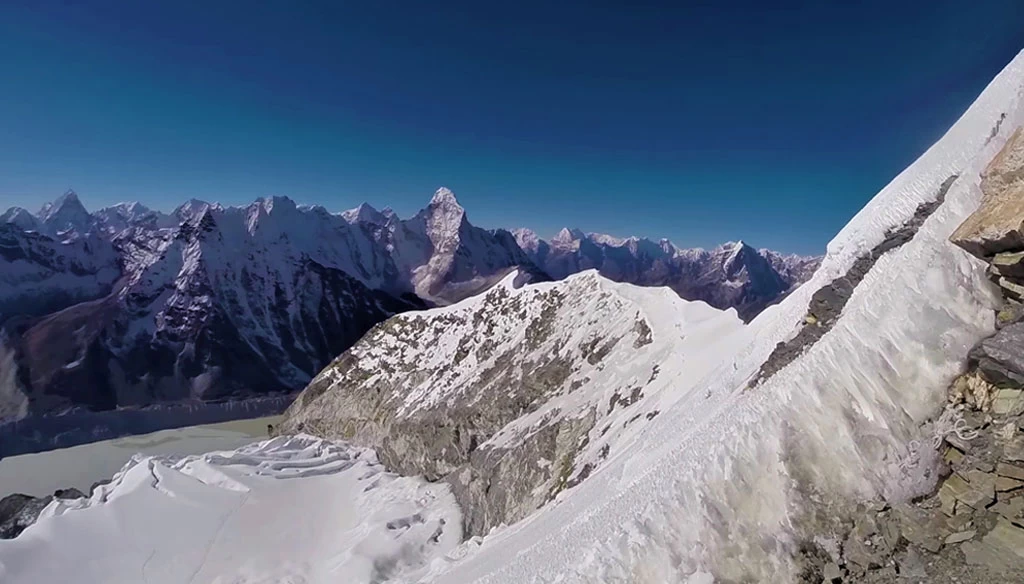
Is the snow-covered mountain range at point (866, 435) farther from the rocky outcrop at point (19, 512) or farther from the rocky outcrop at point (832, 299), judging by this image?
the rocky outcrop at point (19, 512)

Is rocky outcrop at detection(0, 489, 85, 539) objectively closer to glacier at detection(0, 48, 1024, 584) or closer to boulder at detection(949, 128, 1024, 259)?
glacier at detection(0, 48, 1024, 584)

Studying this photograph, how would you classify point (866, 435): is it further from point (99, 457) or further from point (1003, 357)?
point (99, 457)

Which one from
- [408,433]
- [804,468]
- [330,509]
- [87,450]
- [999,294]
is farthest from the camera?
[87,450]

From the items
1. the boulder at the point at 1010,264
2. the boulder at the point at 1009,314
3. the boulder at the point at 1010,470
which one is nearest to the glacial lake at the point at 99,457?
the boulder at the point at 1010,470

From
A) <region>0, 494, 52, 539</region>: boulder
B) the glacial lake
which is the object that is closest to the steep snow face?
<region>0, 494, 52, 539</region>: boulder

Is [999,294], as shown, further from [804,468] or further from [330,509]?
[330,509]

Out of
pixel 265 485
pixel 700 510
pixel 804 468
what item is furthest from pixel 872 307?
pixel 265 485
